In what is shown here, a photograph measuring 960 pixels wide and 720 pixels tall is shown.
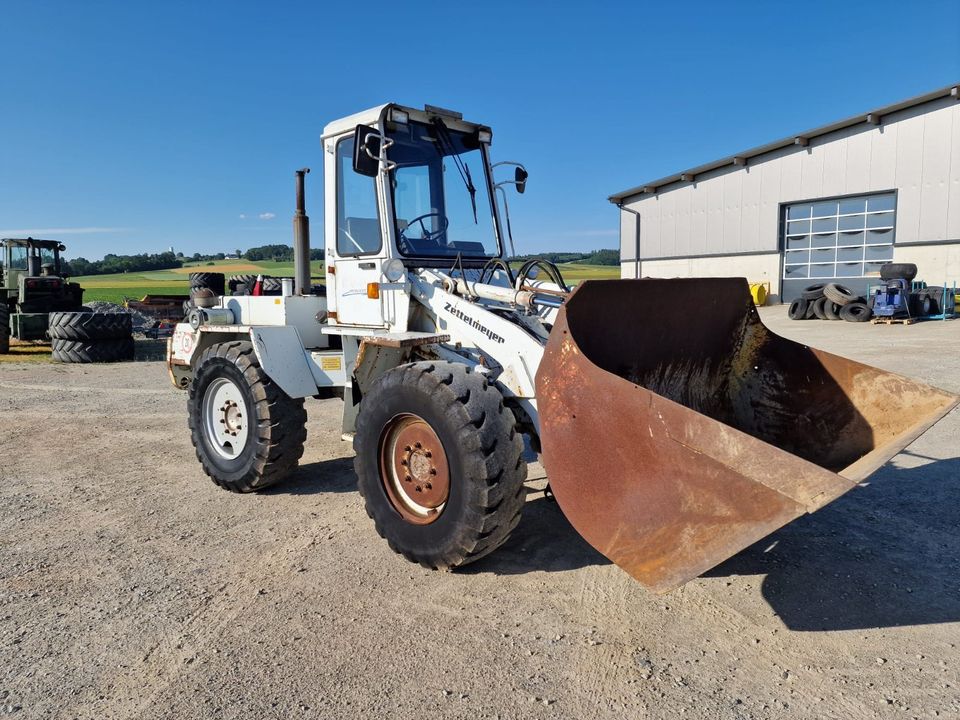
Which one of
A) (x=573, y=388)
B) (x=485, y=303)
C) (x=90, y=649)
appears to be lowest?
(x=90, y=649)

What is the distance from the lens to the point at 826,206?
23.8m

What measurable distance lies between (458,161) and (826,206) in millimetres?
22201

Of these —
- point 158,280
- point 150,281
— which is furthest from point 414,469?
point 158,280

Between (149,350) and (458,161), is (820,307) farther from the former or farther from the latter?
(149,350)

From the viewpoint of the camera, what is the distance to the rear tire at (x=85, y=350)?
14.0 meters

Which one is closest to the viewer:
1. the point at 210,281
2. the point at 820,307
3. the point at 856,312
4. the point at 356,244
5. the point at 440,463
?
the point at 440,463

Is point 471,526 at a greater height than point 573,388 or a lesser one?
lesser

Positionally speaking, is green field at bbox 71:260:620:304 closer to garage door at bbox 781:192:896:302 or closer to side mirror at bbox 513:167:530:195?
garage door at bbox 781:192:896:302

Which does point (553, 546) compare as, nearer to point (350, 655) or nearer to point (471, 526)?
point (471, 526)

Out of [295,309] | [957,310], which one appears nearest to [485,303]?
[295,309]

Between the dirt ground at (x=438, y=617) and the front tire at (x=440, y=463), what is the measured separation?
0.85 ft

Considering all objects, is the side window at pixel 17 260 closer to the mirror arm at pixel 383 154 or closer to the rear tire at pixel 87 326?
the rear tire at pixel 87 326

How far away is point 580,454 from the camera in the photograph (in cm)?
329

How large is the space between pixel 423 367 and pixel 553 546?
1431 mm
